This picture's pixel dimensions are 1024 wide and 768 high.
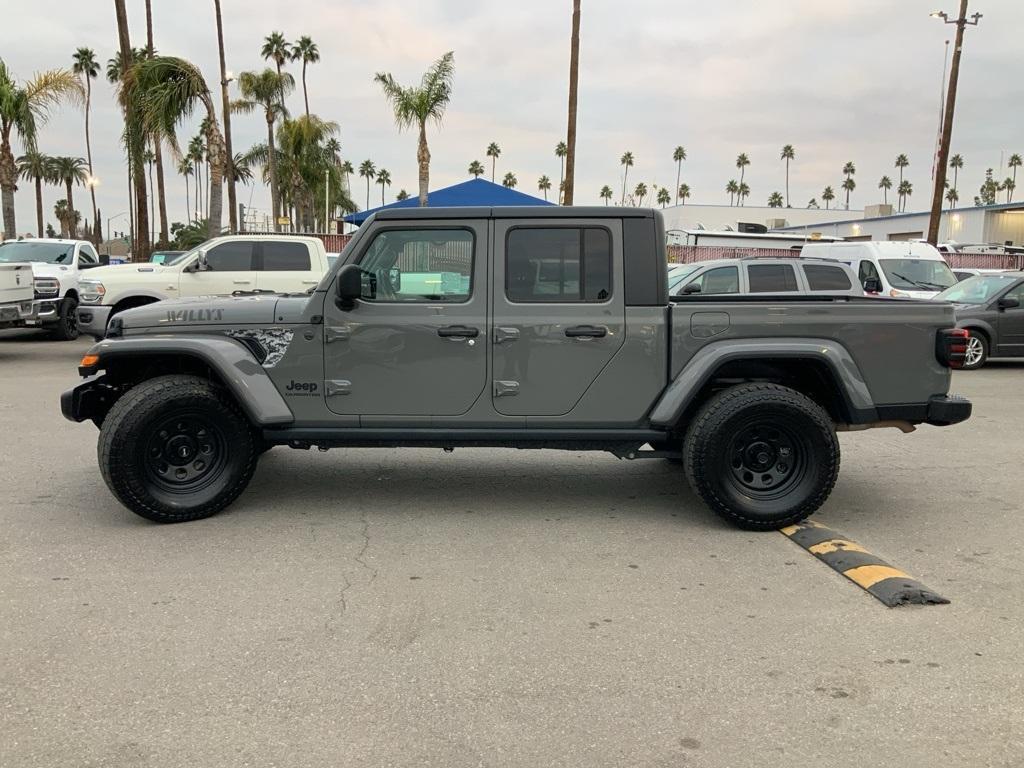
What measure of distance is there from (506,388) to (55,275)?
13112 millimetres

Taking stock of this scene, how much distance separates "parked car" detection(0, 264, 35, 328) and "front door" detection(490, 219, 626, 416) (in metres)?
10.5

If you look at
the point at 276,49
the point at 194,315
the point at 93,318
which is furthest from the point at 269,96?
the point at 194,315

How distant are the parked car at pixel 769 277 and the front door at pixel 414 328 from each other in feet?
22.0

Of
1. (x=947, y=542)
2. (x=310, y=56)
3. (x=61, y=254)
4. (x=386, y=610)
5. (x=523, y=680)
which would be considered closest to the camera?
(x=523, y=680)

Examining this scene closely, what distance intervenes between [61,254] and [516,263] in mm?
14076

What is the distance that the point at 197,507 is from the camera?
4.93 metres

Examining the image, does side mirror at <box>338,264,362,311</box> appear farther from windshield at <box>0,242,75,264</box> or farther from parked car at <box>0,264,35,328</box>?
windshield at <box>0,242,75,264</box>

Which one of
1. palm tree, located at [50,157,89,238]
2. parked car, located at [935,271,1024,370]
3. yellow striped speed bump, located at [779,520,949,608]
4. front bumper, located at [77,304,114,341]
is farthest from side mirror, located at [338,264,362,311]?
palm tree, located at [50,157,89,238]

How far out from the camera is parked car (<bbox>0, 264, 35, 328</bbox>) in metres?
12.4

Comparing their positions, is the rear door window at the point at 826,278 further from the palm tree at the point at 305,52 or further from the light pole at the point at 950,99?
the palm tree at the point at 305,52

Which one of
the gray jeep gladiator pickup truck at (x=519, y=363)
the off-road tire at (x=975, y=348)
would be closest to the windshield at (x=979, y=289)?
the off-road tire at (x=975, y=348)

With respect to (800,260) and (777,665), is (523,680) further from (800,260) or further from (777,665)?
(800,260)

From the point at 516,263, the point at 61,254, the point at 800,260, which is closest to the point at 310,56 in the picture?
the point at 61,254

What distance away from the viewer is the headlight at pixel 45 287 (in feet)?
46.6
